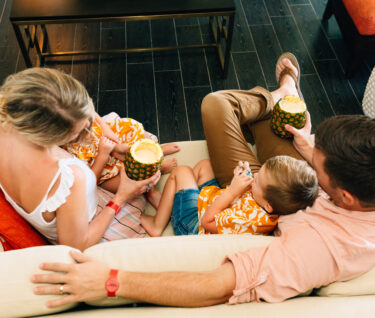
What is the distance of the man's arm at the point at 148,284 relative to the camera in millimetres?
987

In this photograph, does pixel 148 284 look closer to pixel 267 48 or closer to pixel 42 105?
pixel 42 105

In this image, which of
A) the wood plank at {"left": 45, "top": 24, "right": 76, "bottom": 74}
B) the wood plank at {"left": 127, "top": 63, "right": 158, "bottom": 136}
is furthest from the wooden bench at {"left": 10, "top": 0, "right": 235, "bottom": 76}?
the wood plank at {"left": 127, "top": 63, "right": 158, "bottom": 136}

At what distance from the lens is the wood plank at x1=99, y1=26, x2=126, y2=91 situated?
2.61 metres

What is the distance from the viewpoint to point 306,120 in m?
1.64

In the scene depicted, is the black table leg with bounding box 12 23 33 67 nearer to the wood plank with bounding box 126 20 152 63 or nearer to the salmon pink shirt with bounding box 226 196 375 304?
the wood plank with bounding box 126 20 152 63

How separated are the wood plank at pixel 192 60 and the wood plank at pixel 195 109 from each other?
6 cm

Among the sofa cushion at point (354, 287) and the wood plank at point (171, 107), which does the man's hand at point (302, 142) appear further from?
the wood plank at point (171, 107)

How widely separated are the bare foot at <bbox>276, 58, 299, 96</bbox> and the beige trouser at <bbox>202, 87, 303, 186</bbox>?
0.74ft

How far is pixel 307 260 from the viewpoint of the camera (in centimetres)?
101

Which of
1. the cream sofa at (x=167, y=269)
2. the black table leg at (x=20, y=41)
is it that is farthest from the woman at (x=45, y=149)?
the black table leg at (x=20, y=41)

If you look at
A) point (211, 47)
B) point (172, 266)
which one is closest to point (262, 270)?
point (172, 266)

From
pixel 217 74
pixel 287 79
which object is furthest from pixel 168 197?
pixel 217 74

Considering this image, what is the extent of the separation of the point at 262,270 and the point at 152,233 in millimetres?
545

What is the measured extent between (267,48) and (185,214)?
6.23ft
